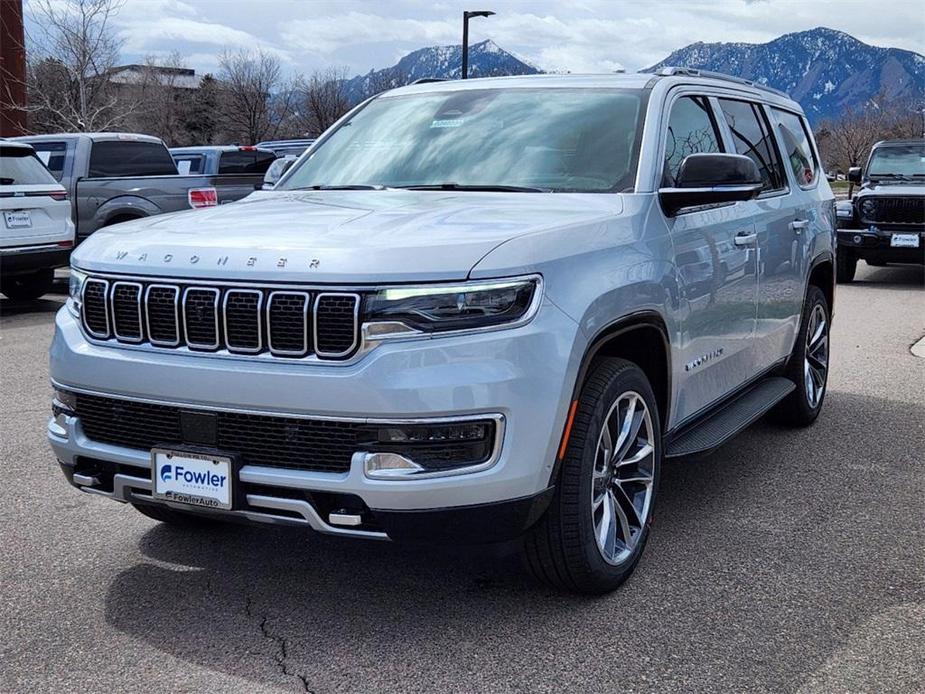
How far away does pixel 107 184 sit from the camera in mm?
14273

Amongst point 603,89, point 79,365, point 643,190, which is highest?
point 603,89

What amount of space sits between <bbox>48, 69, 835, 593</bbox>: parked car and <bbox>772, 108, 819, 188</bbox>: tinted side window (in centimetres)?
181

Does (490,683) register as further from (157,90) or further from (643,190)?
(157,90)

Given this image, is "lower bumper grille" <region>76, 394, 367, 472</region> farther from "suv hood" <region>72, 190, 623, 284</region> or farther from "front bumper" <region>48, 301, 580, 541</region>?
"suv hood" <region>72, 190, 623, 284</region>

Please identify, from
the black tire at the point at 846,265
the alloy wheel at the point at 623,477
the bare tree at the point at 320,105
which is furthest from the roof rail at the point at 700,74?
the bare tree at the point at 320,105

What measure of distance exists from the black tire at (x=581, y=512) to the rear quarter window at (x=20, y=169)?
9596 mm

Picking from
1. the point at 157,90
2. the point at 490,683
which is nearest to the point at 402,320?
the point at 490,683

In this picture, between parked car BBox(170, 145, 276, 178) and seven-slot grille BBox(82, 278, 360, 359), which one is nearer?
seven-slot grille BBox(82, 278, 360, 359)

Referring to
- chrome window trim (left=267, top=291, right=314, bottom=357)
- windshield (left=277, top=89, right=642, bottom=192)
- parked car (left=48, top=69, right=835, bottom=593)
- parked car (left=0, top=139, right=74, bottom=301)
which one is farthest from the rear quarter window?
chrome window trim (left=267, top=291, right=314, bottom=357)

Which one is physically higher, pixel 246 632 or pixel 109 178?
pixel 109 178

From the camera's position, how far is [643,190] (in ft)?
14.0

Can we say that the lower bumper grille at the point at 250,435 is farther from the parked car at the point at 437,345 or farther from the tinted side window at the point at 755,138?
the tinted side window at the point at 755,138

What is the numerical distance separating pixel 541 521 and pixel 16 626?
182 cm

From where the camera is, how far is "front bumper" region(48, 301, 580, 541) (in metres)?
3.17
